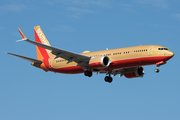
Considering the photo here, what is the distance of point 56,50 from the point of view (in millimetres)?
56312

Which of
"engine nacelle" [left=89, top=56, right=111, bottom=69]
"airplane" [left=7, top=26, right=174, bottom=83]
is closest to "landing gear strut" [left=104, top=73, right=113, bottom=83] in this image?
"airplane" [left=7, top=26, right=174, bottom=83]

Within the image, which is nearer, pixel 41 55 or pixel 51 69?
pixel 51 69

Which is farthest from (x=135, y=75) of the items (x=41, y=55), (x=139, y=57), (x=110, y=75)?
(x=41, y=55)

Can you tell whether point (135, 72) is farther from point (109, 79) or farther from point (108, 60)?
point (108, 60)

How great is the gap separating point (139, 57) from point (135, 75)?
9.04 m

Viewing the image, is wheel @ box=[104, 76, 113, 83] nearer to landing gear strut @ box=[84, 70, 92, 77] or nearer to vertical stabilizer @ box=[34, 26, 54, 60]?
landing gear strut @ box=[84, 70, 92, 77]

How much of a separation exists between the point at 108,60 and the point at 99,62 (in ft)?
5.89

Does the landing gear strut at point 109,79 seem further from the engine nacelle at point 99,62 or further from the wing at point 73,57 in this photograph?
the engine nacelle at point 99,62

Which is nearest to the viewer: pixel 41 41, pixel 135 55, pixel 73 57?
pixel 135 55

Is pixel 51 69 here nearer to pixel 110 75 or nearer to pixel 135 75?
pixel 110 75

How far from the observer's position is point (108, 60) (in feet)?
191

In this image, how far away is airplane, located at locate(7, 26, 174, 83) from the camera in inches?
2202

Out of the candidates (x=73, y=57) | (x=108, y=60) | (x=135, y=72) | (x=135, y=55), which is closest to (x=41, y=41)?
(x=73, y=57)

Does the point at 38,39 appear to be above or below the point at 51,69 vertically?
above
